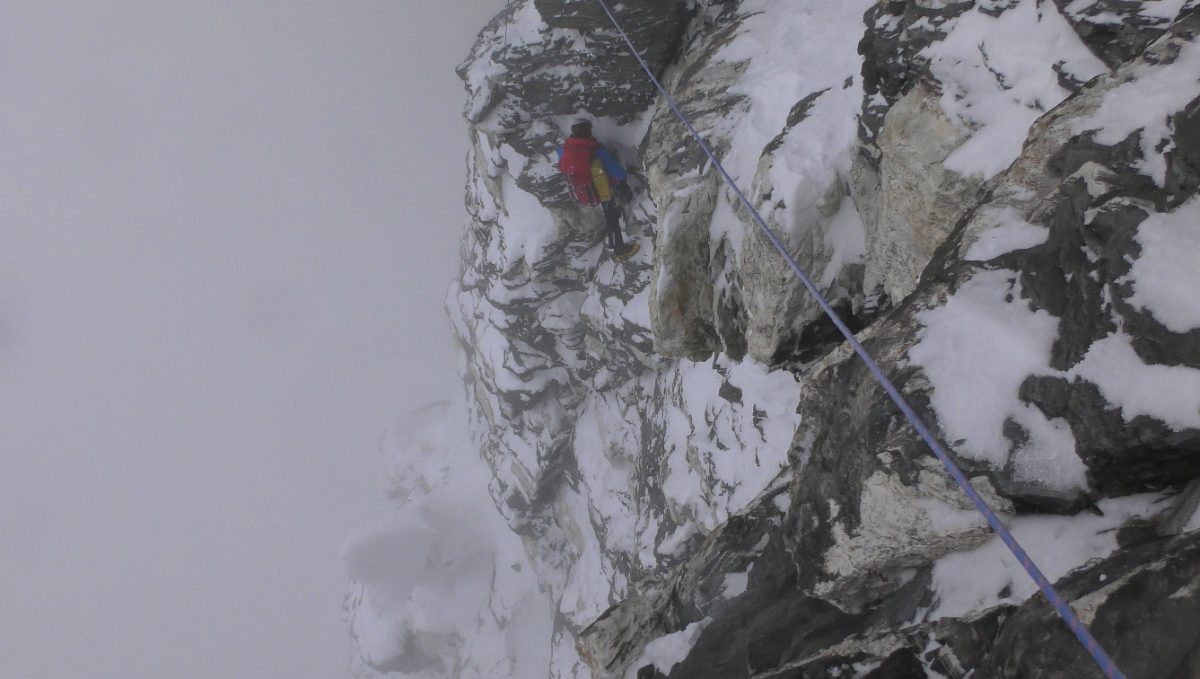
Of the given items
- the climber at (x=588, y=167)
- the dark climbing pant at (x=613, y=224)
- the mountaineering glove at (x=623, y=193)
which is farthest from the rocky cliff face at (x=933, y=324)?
the mountaineering glove at (x=623, y=193)

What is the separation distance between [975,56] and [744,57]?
4.72m

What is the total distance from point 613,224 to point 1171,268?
990cm

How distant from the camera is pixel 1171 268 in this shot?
304 centimetres

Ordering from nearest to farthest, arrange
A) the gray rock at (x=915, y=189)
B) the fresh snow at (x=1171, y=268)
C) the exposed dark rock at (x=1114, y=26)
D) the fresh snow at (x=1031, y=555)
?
the fresh snow at (x=1171, y=268), the fresh snow at (x=1031, y=555), the exposed dark rock at (x=1114, y=26), the gray rock at (x=915, y=189)

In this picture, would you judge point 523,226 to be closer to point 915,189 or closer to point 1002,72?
point 915,189

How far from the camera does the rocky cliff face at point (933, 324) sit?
3.02 meters

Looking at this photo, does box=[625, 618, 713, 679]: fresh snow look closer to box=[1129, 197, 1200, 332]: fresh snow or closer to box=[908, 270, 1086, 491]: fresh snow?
box=[908, 270, 1086, 491]: fresh snow

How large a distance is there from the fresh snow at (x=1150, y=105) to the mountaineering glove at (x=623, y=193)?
1020cm

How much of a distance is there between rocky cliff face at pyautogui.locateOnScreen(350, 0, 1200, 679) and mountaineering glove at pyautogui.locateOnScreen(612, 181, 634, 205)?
3016 mm

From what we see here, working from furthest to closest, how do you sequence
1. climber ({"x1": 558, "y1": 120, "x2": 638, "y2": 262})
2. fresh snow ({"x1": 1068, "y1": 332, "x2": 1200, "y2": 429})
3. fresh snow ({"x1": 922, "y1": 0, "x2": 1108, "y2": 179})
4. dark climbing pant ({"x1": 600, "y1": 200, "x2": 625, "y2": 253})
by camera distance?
dark climbing pant ({"x1": 600, "y1": 200, "x2": 625, "y2": 253}) → climber ({"x1": 558, "y1": 120, "x2": 638, "y2": 262}) → fresh snow ({"x1": 922, "y1": 0, "x2": 1108, "y2": 179}) → fresh snow ({"x1": 1068, "y1": 332, "x2": 1200, "y2": 429})

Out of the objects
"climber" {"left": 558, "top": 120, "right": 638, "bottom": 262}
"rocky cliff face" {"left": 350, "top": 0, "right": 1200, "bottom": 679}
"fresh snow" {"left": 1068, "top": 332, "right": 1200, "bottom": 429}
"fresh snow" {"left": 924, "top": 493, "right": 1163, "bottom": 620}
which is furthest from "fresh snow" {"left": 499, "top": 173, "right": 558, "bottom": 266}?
"fresh snow" {"left": 1068, "top": 332, "right": 1200, "bottom": 429}

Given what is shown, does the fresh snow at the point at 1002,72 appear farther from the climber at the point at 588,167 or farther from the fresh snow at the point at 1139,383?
the climber at the point at 588,167

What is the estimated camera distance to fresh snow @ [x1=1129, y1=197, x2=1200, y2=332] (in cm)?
293

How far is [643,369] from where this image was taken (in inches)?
623
